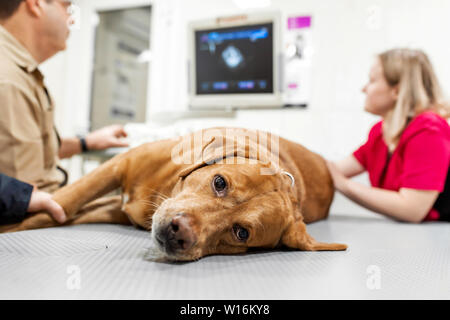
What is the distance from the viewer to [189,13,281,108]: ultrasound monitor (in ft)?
8.82

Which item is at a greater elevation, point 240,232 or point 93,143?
point 93,143

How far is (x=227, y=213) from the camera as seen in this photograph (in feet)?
3.31

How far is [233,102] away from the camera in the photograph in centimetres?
280

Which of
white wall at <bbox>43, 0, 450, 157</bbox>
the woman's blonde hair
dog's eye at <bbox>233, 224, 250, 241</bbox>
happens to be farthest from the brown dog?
white wall at <bbox>43, 0, 450, 157</bbox>

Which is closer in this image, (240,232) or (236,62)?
(240,232)

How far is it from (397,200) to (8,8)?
2231 mm

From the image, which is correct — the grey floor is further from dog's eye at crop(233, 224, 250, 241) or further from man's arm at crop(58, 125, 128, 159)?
man's arm at crop(58, 125, 128, 159)

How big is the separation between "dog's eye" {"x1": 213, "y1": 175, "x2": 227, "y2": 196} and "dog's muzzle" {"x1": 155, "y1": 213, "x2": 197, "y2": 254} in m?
0.17

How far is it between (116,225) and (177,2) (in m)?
3.74

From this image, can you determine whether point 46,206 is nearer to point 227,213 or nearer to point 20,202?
point 20,202

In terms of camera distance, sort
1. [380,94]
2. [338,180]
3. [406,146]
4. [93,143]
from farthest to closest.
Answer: [93,143] < [380,94] < [338,180] < [406,146]

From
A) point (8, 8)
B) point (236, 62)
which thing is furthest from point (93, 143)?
point (236, 62)

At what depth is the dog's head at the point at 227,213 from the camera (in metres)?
0.91

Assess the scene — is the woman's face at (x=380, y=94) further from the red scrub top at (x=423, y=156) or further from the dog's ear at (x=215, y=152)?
the dog's ear at (x=215, y=152)
